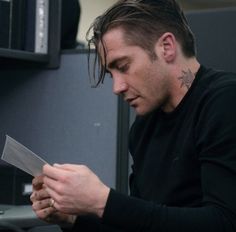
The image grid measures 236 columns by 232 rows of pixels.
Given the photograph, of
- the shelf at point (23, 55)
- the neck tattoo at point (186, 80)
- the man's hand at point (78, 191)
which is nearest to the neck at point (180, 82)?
the neck tattoo at point (186, 80)

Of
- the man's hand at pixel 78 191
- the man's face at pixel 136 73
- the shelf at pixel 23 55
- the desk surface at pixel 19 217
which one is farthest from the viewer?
the shelf at pixel 23 55

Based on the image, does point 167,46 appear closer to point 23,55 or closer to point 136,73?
point 136,73

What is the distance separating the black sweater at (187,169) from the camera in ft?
3.36

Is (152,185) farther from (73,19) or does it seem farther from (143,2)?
(73,19)

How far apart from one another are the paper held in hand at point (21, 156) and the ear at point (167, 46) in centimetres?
31

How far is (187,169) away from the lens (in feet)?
3.74

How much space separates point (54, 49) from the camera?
183 cm

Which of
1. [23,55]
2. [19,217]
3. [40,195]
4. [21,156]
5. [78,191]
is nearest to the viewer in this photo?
[78,191]

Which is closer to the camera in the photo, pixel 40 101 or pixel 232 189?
pixel 232 189

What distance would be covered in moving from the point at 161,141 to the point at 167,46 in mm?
193

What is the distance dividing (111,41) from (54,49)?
67cm

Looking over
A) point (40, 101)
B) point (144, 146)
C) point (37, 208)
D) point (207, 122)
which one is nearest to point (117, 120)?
point (40, 101)

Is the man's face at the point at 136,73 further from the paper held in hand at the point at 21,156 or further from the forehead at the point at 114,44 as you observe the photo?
the paper held in hand at the point at 21,156

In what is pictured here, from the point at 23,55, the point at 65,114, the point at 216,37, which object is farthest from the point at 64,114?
the point at 216,37
